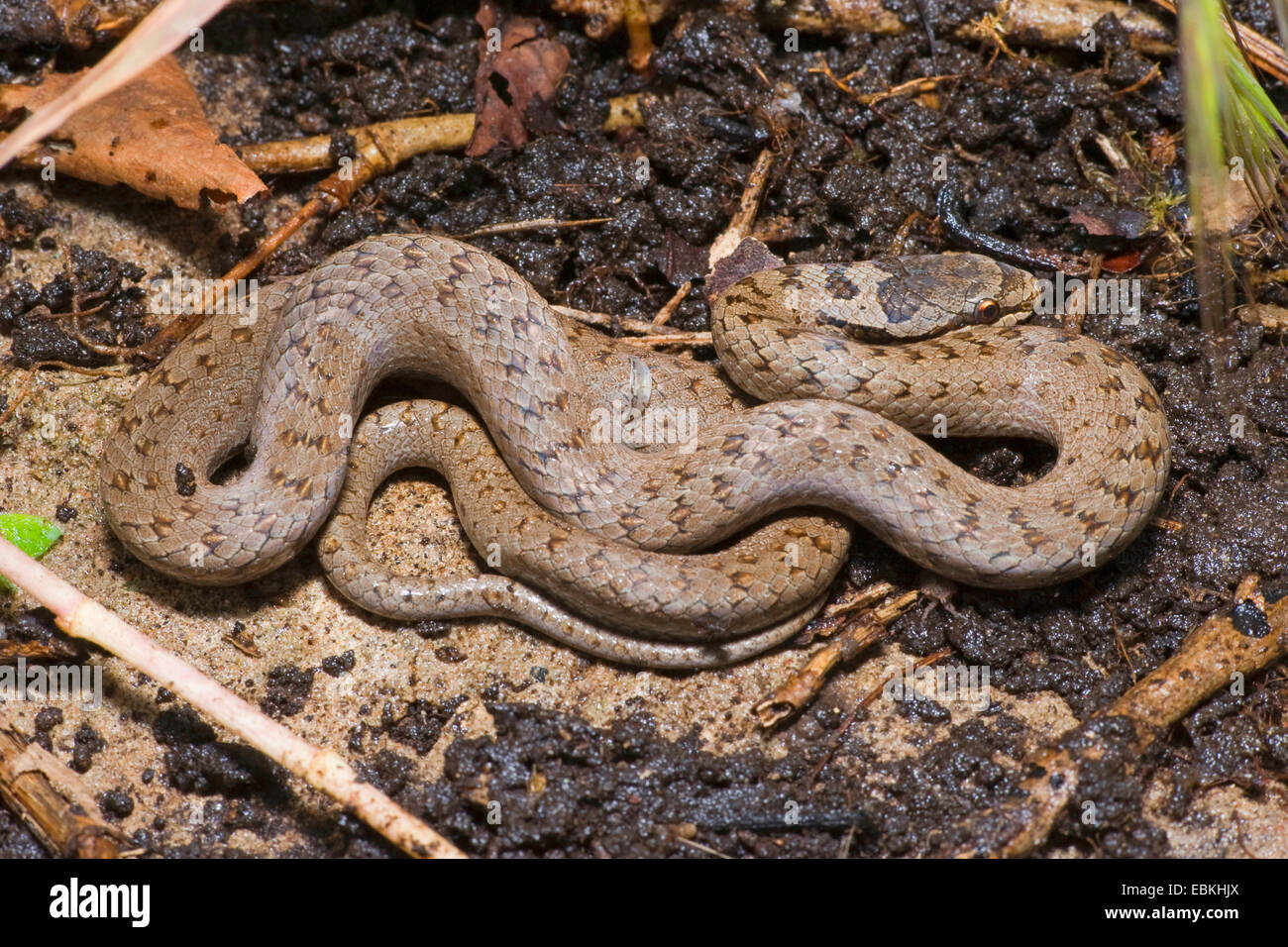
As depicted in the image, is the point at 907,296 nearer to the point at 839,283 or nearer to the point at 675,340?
the point at 839,283

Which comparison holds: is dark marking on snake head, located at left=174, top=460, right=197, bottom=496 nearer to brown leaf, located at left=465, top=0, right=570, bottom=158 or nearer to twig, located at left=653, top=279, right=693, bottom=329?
brown leaf, located at left=465, top=0, right=570, bottom=158

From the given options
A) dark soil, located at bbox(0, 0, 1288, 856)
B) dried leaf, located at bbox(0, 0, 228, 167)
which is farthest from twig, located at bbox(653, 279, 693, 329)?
dried leaf, located at bbox(0, 0, 228, 167)

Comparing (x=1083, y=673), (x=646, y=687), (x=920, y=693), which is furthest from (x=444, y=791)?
(x=1083, y=673)

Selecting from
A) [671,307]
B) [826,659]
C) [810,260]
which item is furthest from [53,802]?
[810,260]

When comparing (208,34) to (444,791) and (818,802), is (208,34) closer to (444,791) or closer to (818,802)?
(444,791)

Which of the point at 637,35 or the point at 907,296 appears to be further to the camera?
the point at 637,35
